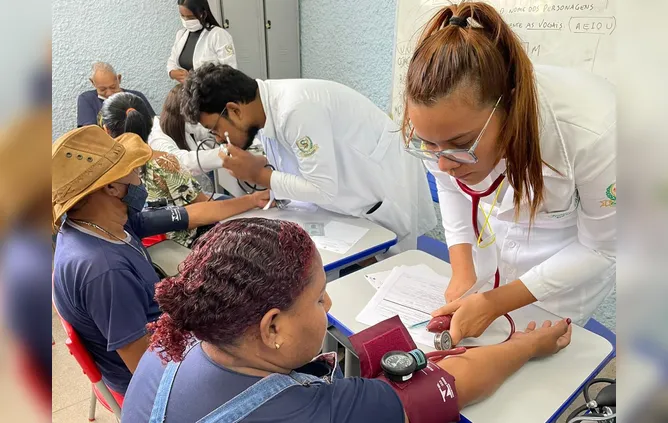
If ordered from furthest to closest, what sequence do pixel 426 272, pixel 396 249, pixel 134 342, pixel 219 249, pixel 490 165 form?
pixel 396 249 < pixel 426 272 < pixel 134 342 < pixel 490 165 < pixel 219 249

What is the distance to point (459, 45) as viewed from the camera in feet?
3.40

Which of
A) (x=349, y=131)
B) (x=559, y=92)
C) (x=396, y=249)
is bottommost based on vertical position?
(x=396, y=249)

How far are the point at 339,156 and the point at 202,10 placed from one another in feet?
8.27

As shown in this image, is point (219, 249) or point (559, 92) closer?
point (219, 249)

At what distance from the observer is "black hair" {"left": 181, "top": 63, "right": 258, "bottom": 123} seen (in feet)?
6.16

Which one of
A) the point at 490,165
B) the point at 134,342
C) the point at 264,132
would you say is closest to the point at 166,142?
the point at 264,132

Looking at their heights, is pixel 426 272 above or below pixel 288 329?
below

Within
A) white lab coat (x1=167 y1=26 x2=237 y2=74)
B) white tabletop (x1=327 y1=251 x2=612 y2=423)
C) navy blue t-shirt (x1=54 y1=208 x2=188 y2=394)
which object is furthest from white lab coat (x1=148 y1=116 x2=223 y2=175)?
white lab coat (x1=167 y1=26 x2=237 y2=74)

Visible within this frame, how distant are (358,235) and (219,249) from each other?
1.12 meters

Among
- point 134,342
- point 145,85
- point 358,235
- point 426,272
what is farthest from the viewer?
point 145,85

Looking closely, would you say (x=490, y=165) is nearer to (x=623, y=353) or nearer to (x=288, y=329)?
(x=288, y=329)

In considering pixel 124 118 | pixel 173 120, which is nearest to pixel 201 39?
pixel 173 120

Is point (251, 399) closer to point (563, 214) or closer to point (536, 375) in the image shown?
point (536, 375)

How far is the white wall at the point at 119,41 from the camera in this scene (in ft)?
13.1
